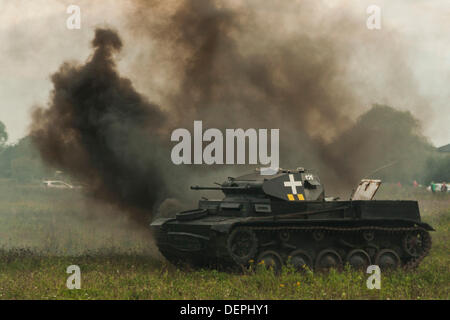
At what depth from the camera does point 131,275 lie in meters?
12.8

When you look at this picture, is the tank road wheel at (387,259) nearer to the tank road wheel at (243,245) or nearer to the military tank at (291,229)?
the military tank at (291,229)

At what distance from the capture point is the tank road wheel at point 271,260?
13056 millimetres

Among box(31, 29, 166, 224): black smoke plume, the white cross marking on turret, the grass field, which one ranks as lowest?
the grass field

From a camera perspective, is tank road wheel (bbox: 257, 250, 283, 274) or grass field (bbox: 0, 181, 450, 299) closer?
grass field (bbox: 0, 181, 450, 299)

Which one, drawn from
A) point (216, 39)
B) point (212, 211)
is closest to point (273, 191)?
point (212, 211)

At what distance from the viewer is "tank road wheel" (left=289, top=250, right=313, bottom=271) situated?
13.5m

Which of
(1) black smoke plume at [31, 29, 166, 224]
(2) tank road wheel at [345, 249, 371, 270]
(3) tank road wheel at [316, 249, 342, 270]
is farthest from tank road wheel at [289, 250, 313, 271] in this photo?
(1) black smoke plume at [31, 29, 166, 224]

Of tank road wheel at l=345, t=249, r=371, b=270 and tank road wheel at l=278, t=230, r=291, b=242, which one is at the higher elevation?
tank road wheel at l=278, t=230, r=291, b=242

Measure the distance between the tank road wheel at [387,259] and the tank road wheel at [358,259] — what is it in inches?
10.9

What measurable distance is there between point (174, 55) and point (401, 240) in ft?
29.9

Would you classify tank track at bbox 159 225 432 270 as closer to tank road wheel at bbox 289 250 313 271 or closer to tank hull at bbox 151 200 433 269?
tank hull at bbox 151 200 433 269

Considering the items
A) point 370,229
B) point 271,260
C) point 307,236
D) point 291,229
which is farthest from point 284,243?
point 370,229

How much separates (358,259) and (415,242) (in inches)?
60.7

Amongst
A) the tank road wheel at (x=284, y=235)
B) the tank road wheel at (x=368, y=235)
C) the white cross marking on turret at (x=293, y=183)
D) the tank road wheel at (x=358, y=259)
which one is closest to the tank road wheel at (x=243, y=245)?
the tank road wheel at (x=284, y=235)
